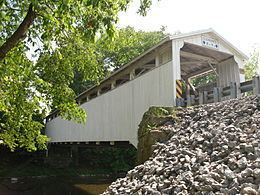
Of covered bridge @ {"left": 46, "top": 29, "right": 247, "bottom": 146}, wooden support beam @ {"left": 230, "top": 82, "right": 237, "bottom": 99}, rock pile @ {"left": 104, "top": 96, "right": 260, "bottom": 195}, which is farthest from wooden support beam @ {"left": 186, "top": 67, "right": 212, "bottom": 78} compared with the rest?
rock pile @ {"left": 104, "top": 96, "right": 260, "bottom": 195}

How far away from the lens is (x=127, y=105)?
11.1 m

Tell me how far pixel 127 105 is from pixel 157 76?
6.21 ft

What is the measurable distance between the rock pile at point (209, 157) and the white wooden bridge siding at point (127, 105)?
91.6 inches

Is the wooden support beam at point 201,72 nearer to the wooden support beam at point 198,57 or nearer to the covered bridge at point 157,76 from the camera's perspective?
the covered bridge at point 157,76

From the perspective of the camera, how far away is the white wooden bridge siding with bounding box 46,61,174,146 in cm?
942

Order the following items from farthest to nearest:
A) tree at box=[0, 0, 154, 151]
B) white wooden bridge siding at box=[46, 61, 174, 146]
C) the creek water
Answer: the creek water → white wooden bridge siding at box=[46, 61, 174, 146] → tree at box=[0, 0, 154, 151]

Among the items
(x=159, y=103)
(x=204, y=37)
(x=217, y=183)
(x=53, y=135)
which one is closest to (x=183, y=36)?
(x=204, y=37)

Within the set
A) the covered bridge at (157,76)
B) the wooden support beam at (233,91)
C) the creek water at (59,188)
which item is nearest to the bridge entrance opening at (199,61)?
the covered bridge at (157,76)

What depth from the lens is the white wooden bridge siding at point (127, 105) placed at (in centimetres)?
942

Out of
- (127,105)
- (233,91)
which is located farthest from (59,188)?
(233,91)

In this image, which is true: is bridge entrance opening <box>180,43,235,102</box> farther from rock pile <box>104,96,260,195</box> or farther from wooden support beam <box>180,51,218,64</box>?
rock pile <box>104,96,260,195</box>

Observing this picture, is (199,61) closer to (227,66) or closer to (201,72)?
(227,66)

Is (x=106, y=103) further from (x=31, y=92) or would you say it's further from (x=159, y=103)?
(x=31, y=92)

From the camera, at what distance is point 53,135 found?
2450 cm
